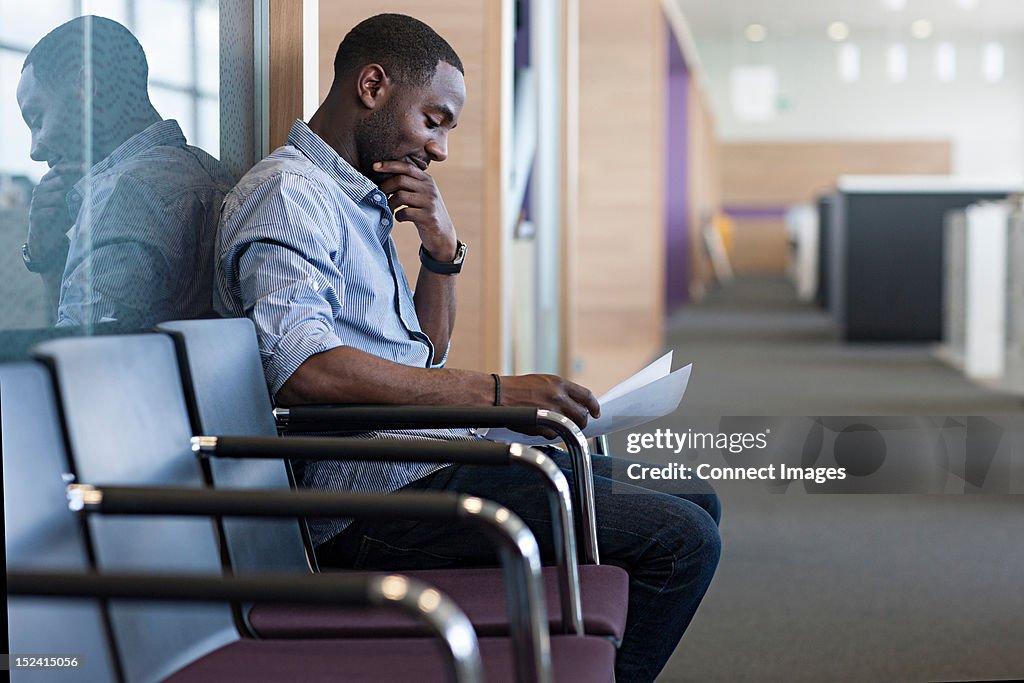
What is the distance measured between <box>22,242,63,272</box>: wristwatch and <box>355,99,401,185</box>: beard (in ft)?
1.66

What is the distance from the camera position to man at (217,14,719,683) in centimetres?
155

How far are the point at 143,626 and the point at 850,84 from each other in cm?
1958

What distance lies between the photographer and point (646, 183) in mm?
8023

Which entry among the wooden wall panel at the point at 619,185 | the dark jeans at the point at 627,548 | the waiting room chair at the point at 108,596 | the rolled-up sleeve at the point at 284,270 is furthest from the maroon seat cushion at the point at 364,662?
the wooden wall panel at the point at 619,185

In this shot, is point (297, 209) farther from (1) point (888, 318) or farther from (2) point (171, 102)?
(1) point (888, 318)

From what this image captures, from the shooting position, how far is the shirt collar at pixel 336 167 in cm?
174

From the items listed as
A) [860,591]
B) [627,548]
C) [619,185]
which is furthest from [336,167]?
[619,185]

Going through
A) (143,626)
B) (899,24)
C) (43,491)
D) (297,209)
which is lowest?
(143,626)

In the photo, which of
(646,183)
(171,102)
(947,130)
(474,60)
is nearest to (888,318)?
(646,183)

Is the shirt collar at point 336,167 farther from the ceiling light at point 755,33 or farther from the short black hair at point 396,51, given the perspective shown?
the ceiling light at point 755,33

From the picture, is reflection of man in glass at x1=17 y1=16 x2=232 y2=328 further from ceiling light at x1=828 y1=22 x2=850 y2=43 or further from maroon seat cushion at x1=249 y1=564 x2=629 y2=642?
ceiling light at x1=828 y1=22 x2=850 y2=43

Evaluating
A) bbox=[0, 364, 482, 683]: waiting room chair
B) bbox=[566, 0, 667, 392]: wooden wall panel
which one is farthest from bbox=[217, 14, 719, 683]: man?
bbox=[566, 0, 667, 392]: wooden wall panel

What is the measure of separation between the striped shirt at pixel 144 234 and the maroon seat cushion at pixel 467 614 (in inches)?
16.8
